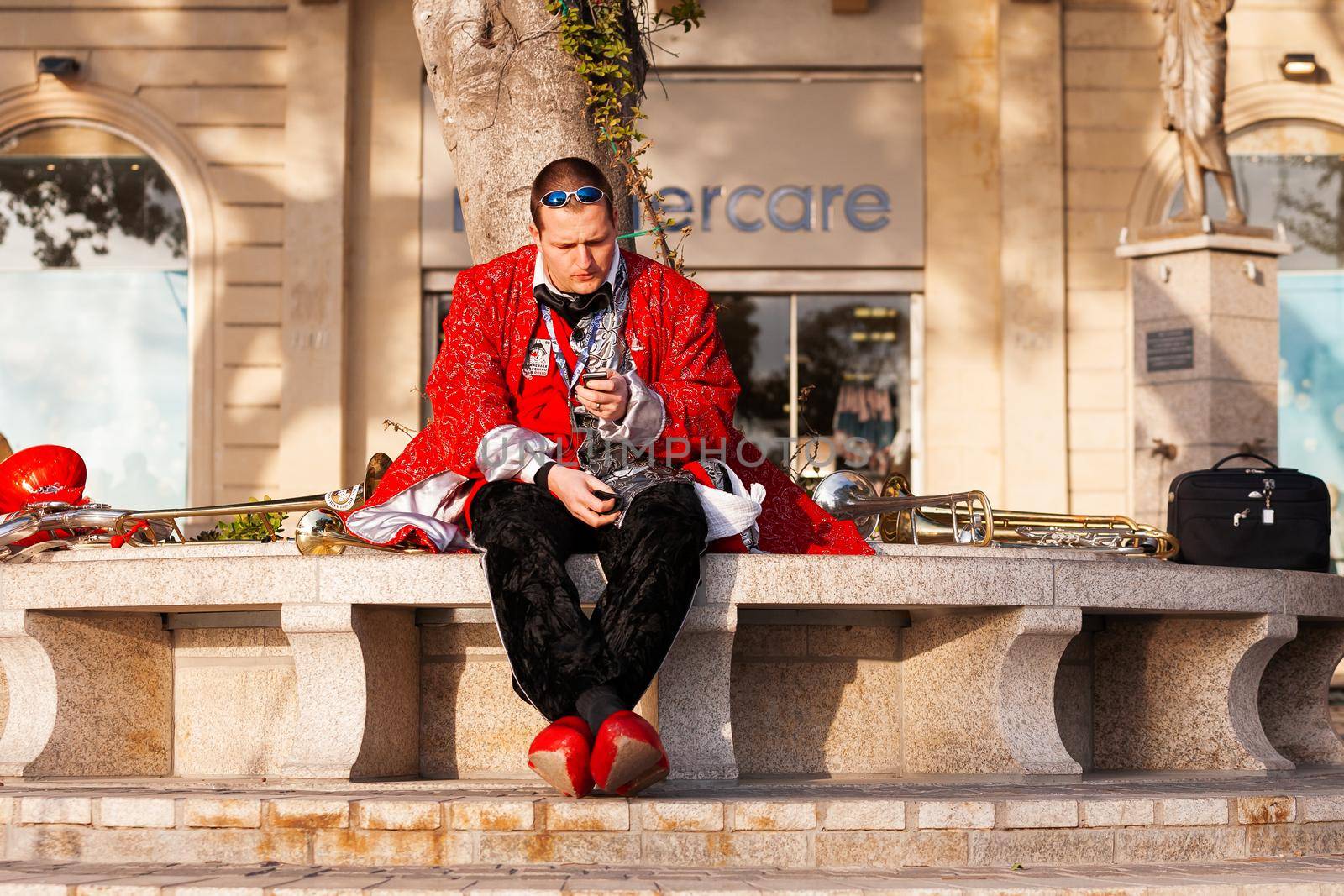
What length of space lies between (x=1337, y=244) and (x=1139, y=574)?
11725mm

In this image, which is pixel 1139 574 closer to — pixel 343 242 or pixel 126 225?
pixel 343 242

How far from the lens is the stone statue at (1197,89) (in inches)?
509

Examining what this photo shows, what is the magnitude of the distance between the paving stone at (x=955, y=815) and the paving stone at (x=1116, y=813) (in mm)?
247

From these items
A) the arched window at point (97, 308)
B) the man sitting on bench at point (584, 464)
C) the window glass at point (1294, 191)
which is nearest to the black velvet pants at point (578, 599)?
the man sitting on bench at point (584, 464)

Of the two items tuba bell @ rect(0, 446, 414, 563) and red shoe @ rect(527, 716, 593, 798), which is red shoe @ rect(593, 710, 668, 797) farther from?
tuba bell @ rect(0, 446, 414, 563)

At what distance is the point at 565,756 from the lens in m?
3.73

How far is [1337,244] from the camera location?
15.3 m

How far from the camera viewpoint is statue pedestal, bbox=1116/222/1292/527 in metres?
12.7

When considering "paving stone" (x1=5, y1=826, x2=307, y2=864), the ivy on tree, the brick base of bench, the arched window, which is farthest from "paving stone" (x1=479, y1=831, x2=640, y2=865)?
the arched window

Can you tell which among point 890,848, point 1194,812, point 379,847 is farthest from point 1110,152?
point 379,847

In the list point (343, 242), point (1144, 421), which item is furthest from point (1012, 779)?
point (343, 242)

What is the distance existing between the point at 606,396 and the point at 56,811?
167 centimetres

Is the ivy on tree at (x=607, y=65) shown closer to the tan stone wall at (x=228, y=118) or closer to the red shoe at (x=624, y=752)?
the red shoe at (x=624, y=752)

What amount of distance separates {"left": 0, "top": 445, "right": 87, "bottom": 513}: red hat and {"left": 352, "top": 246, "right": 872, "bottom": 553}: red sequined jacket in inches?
61.6
